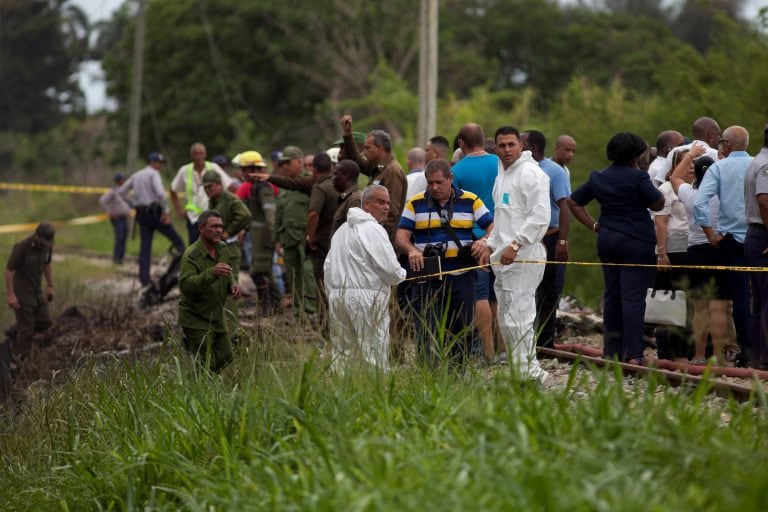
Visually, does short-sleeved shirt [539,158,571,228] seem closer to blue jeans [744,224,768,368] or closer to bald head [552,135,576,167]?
bald head [552,135,576,167]

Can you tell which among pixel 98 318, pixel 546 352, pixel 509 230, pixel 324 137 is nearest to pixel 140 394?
pixel 509 230

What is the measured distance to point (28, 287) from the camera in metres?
18.1

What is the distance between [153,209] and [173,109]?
31.2 metres

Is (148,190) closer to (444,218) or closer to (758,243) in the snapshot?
(444,218)

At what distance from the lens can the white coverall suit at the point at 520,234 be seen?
11500mm

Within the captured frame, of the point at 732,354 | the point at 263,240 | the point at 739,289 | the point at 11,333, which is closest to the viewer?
the point at 739,289

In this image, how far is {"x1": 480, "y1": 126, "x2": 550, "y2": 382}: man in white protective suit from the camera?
11.5 metres

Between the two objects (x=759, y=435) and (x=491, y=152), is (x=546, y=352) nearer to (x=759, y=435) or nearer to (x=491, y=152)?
(x=491, y=152)

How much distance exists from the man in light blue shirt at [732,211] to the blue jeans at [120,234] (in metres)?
Answer: 17.5

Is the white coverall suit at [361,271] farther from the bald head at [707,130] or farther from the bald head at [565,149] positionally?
the bald head at [707,130]

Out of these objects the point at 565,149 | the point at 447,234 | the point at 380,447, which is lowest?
the point at 380,447

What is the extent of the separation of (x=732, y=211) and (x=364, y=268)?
3.29 m

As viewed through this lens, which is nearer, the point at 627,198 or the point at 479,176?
the point at 627,198

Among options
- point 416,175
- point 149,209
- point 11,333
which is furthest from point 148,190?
point 416,175
